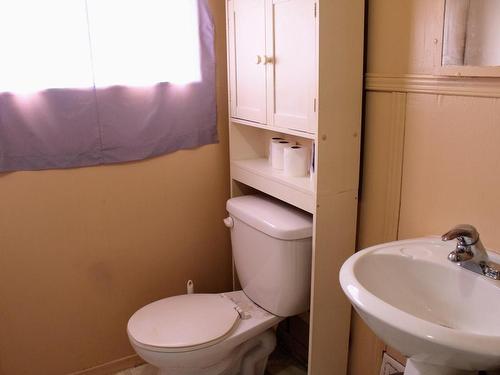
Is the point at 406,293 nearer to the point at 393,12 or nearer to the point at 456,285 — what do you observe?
the point at 456,285

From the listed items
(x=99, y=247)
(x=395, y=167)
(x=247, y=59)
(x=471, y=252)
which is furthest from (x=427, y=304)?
(x=99, y=247)

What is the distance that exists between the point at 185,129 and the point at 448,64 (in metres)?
1.06

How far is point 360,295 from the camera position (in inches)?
40.8

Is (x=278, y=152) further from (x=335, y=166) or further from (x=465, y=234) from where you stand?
(x=465, y=234)

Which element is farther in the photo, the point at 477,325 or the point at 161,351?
the point at 161,351

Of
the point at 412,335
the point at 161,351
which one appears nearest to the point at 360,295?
the point at 412,335

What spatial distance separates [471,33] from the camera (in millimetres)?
1194

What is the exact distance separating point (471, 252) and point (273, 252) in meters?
0.69

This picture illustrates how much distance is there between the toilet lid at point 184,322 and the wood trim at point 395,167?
645 millimetres

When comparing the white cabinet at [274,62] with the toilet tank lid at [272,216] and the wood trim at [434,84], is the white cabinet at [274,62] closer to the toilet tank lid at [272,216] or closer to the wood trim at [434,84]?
the wood trim at [434,84]

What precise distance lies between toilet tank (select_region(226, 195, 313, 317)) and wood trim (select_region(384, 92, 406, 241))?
267 millimetres

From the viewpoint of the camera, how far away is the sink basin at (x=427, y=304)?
899mm

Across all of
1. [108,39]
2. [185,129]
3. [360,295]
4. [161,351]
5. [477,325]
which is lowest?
[161,351]

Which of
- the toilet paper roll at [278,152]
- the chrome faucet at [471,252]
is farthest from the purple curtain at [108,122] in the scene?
the chrome faucet at [471,252]
